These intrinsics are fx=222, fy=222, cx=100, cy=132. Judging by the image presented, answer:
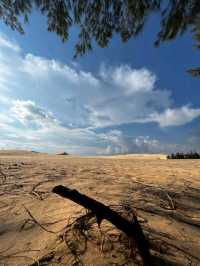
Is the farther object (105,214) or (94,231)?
(94,231)

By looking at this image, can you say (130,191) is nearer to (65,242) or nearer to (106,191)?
(106,191)

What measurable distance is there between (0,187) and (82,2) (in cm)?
530

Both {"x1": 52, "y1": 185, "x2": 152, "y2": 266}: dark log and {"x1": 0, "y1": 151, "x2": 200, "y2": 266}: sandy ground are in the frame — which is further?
{"x1": 0, "y1": 151, "x2": 200, "y2": 266}: sandy ground

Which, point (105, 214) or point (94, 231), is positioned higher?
point (105, 214)

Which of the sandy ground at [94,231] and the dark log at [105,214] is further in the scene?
the sandy ground at [94,231]

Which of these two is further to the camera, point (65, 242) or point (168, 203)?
point (168, 203)

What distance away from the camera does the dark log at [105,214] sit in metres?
1.26

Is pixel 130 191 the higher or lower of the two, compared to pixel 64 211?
higher

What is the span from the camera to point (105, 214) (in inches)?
50.8

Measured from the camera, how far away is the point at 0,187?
376cm

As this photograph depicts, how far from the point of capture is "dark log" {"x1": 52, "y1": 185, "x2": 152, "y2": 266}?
1.26m

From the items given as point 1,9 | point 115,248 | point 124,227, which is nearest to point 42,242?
point 115,248

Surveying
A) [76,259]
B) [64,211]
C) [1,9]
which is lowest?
[76,259]

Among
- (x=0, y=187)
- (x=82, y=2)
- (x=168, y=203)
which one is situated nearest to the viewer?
(x=168, y=203)
